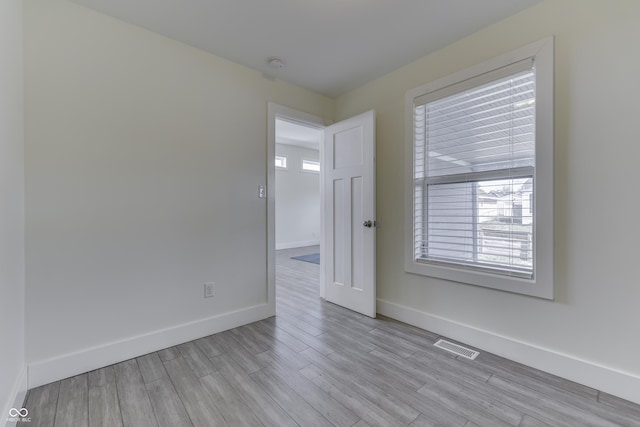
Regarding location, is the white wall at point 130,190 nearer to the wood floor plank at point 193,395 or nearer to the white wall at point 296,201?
the wood floor plank at point 193,395

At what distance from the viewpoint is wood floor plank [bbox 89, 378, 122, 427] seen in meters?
→ 1.37

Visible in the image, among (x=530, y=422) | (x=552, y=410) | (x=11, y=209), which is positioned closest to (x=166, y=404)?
(x=11, y=209)

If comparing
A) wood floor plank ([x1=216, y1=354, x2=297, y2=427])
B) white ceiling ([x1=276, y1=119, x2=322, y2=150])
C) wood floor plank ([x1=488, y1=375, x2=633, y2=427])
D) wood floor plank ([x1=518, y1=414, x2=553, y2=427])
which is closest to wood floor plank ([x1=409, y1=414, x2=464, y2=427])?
wood floor plank ([x1=518, y1=414, x2=553, y2=427])

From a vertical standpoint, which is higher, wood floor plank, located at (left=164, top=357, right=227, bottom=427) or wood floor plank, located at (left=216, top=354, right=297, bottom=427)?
wood floor plank, located at (left=216, top=354, right=297, bottom=427)

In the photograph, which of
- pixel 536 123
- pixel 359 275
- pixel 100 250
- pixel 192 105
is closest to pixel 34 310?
pixel 100 250

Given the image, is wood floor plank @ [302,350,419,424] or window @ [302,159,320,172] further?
window @ [302,159,320,172]

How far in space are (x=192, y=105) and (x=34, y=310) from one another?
1.71 meters

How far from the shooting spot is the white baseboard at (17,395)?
1.24 meters

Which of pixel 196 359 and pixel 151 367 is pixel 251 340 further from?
pixel 151 367

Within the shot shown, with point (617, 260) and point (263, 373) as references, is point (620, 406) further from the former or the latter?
point (263, 373)

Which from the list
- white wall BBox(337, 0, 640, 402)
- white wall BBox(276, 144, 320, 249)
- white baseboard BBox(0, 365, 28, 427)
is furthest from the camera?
white wall BBox(276, 144, 320, 249)

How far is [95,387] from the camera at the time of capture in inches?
64.7

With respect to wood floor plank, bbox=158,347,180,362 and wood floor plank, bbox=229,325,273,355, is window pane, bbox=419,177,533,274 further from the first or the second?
wood floor plank, bbox=158,347,180,362

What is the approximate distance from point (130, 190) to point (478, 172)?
2.56 metres
